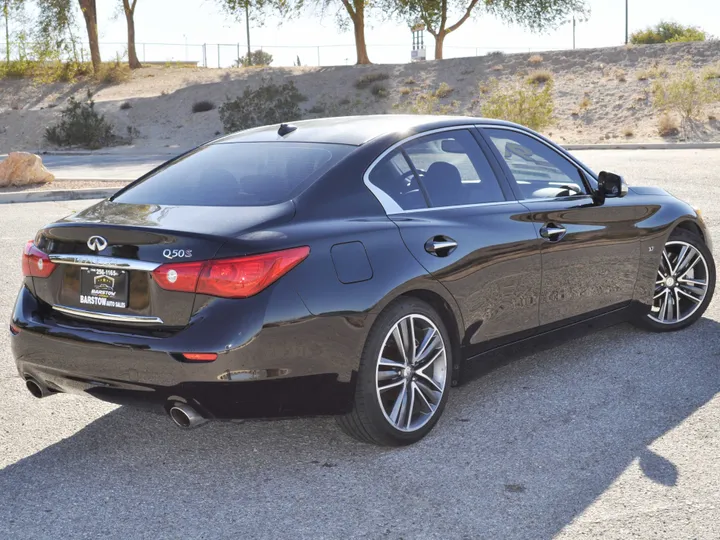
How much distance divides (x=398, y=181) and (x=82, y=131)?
130 feet

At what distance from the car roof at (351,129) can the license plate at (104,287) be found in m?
1.35

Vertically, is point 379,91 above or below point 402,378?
above

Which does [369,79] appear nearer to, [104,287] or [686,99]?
[686,99]

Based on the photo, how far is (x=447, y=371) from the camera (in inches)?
192

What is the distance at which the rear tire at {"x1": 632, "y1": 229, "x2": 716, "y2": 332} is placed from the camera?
6.70 metres

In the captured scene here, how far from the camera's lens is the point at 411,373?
470 centimetres

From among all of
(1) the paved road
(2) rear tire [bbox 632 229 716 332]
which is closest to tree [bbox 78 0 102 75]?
(1) the paved road

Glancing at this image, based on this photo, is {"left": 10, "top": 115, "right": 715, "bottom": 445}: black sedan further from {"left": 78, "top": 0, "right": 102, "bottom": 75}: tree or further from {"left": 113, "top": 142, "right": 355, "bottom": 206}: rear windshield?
{"left": 78, "top": 0, "right": 102, "bottom": 75}: tree

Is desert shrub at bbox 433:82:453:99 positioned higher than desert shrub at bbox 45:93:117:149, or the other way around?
desert shrub at bbox 433:82:453:99

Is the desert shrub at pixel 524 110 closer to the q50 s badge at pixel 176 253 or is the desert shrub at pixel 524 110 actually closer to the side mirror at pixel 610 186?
the side mirror at pixel 610 186

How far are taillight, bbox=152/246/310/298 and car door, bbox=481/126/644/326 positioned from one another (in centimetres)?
188

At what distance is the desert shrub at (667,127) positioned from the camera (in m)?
38.2

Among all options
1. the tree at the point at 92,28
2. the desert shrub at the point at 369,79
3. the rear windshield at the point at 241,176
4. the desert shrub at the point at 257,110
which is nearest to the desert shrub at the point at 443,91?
the desert shrub at the point at 369,79

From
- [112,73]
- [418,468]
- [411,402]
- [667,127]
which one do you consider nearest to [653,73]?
[667,127]
